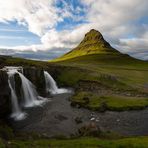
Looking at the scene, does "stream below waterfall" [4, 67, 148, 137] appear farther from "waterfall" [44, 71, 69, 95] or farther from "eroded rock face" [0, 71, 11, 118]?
"waterfall" [44, 71, 69, 95]

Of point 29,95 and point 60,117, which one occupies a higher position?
point 29,95

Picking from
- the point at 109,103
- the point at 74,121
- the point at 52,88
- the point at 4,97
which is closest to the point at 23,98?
the point at 4,97

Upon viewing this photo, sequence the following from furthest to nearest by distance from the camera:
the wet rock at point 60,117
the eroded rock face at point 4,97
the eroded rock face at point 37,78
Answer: the eroded rock face at point 37,78 → the wet rock at point 60,117 → the eroded rock face at point 4,97

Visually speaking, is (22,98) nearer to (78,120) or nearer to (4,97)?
(4,97)

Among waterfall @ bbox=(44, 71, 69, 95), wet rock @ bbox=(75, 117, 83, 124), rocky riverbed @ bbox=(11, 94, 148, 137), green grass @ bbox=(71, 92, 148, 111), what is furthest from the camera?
waterfall @ bbox=(44, 71, 69, 95)

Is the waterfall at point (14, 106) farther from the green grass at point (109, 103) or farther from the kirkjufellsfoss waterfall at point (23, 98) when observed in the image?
the green grass at point (109, 103)

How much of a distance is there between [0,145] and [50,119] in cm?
2712

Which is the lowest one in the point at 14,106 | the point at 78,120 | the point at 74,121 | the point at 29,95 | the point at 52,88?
the point at 74,121

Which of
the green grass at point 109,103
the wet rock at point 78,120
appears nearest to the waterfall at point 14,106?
the wet rock at point 78,120

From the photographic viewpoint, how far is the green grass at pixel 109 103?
6719 cm

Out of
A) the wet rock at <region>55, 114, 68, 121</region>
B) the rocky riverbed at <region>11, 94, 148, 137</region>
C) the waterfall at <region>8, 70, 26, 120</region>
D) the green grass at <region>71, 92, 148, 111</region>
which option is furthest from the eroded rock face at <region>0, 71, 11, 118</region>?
the green grass at <region>71, 92, 148, 111</region>

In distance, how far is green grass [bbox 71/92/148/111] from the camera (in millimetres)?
67188

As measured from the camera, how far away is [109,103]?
70.6 metres

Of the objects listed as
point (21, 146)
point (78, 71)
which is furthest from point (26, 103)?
point (78, 71)
